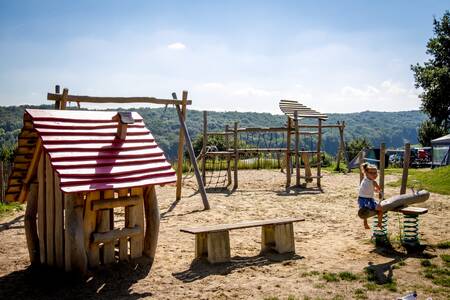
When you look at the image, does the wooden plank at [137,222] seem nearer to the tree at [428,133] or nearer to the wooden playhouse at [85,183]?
the wooden playhouse at [85,183]

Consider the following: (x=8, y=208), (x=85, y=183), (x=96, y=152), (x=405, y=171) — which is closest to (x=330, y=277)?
(x=85, y=183)

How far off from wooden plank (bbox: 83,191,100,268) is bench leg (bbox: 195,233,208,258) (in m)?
1.53

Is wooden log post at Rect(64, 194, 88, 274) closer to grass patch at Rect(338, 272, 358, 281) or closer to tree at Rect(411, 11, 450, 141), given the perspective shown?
grass patch at Rect(338, 272, 358, 281)

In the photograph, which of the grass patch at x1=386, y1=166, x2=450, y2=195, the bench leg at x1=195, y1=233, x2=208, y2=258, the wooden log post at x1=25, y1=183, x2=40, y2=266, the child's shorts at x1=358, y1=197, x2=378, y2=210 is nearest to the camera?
the wooden log post at x1=25, y1=183, x2=40, y2=266

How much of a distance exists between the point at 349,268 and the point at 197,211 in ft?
17.9

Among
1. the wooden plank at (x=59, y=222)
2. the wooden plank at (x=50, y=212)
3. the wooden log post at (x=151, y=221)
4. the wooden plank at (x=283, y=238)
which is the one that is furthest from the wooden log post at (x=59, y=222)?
the wooden plank at (x=283, y=238)

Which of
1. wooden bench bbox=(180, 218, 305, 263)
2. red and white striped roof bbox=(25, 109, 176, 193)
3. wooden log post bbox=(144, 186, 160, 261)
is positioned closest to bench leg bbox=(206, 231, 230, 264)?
wooden bench bbox=(180, 218, 305, 263)

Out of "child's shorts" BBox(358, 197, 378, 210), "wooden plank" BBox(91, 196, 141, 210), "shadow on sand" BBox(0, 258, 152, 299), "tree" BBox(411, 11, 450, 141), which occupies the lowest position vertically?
"shadow on sand" BBox(0, 258, 152, 299)

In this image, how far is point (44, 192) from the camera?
6.03 meters

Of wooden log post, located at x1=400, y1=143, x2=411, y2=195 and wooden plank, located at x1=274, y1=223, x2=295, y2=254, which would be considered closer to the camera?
wooden plank, located at x1=274, y1=223, x2=295, y2=254

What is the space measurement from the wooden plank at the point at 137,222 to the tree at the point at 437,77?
106 feet

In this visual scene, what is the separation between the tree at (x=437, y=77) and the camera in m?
33.0

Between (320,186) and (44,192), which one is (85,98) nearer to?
(44,192)

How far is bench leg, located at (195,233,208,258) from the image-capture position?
663 centimetres
